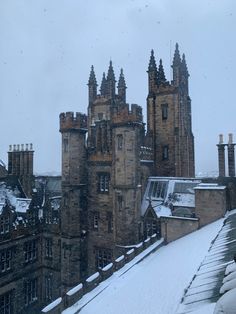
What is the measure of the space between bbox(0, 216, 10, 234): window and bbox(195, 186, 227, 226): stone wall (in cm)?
1675

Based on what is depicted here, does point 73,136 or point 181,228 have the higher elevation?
point 73,136

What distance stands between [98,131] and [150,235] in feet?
36.2

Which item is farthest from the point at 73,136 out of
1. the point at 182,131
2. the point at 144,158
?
the point at 182,131

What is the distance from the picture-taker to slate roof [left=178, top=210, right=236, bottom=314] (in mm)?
9324

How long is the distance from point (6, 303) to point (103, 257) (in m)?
9.38

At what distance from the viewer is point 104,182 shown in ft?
96.8

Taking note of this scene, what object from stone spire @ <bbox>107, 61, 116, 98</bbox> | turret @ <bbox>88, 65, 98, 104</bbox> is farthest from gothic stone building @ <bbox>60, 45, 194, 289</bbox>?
turret @ <bbox>88, 65, 98, 104</bbox>

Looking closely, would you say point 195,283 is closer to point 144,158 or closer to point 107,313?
point 107,313

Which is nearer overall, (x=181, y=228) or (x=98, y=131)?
(x=181, y=228)

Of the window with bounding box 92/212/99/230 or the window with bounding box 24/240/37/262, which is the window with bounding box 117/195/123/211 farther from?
the window with bounding box 24/240/37/262

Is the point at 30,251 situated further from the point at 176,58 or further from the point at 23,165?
the point at 176,58

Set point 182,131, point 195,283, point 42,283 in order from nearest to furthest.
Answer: point 195,283 → point 42,283 → point 182,131

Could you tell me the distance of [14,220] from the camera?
29.2 meters

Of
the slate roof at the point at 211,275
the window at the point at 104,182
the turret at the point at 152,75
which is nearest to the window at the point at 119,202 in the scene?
the window at the point at 104,182
